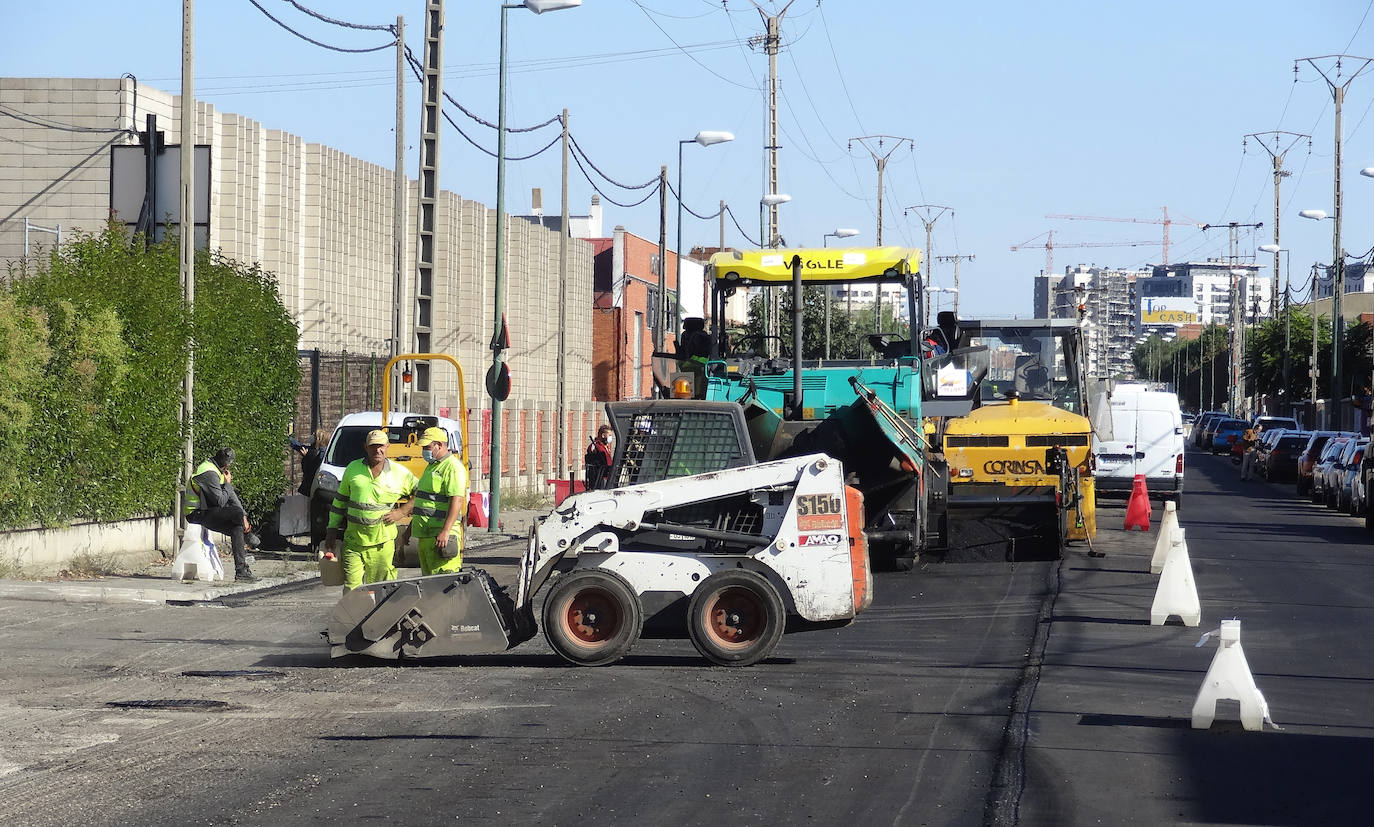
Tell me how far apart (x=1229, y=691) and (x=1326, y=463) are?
29.7m

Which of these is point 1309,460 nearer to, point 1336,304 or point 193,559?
point 1336,304

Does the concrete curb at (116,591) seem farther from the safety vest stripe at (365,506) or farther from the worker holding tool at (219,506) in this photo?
the safety vest stripe at (365,506)

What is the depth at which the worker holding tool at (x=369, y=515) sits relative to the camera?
12.4 meters

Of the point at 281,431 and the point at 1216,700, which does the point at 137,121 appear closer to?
the point at 281,431

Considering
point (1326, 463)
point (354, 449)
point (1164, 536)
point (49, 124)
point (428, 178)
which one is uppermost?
point (49, 124)

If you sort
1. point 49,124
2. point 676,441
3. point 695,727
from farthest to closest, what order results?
1. point 49,124
2. point 676,441
3. point 695,727

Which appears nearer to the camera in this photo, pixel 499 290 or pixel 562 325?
pixel 499 290

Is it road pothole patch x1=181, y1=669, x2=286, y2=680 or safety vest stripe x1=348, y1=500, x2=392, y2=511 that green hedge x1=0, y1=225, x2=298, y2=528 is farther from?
road pothole patch x1=181, y1=669, x2=286, y2=680

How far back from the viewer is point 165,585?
1712 centimetres

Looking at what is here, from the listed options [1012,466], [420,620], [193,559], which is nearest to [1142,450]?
[1012,466]

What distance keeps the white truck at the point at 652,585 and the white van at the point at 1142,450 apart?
21402mm

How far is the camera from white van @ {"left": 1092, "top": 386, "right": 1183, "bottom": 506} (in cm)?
3238

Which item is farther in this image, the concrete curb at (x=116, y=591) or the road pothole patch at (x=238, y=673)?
the concrete curb at (x=116, y=591)

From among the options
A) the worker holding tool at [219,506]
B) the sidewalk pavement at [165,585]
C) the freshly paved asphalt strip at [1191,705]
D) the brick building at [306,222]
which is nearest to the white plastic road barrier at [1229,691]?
the freshly paved asphalt strip at [1191,705]
